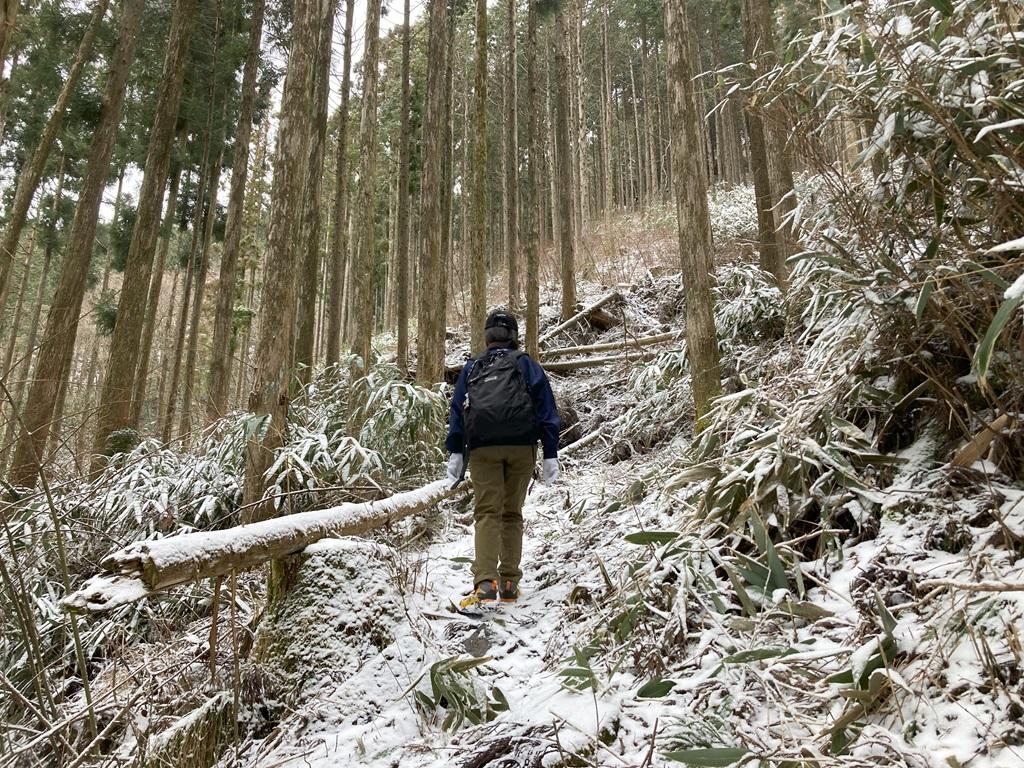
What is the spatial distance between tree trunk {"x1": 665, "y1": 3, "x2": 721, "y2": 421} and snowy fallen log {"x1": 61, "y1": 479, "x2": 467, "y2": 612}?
288 cm

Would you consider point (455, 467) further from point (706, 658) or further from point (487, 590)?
point (706, 658)

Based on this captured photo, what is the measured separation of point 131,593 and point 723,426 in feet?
10.1

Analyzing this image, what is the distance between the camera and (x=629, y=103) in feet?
110

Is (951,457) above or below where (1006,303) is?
below

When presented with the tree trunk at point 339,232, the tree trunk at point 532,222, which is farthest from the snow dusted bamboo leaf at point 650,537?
the tree trunk at point 339,232

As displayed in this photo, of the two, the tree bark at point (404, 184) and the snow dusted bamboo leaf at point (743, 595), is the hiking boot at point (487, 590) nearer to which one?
the snow dusted bamboo leaf at point (743, 595)

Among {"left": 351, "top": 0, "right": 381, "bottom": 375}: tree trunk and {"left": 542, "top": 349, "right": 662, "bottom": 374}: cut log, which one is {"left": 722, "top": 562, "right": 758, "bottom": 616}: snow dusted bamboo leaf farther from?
{"left": 351, "top": 0, "right": 381, "bottom": 375}: tree trunk

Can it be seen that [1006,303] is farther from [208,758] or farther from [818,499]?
[208,758]

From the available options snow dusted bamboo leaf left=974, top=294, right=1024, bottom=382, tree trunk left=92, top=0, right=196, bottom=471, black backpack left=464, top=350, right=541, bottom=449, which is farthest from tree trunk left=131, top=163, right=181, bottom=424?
snow dusted bamboo leaf left=974, top=294, right=1024, bottom=382

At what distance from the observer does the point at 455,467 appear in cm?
395

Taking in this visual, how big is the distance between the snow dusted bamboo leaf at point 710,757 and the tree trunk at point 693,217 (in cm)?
337

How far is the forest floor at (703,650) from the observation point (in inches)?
63.2

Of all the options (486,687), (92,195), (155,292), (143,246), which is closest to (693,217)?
(486,687)

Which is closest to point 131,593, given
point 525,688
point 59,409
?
point 525,688
